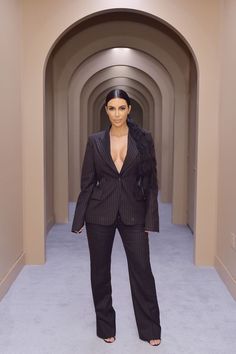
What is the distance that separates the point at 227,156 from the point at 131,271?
2.14 meters

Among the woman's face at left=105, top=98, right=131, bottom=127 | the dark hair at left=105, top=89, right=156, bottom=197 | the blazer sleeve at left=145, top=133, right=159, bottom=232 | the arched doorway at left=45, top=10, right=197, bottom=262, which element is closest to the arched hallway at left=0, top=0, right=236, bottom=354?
the arched doorway at left=45, top=10, right=197, bottom=262

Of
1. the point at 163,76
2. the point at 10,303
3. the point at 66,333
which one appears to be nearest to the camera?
the point at 66,333

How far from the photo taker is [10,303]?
14.4 ft

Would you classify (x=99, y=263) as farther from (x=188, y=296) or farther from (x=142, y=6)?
(x=142, y=6)

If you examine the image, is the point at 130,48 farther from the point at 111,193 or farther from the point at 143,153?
the point at 111,193

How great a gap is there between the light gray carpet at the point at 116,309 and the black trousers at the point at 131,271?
210 millimetres

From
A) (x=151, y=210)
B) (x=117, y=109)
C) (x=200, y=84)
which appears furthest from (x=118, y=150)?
(x=200, y=84)

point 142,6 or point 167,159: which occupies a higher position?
point 142,6

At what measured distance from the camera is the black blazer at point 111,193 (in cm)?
335

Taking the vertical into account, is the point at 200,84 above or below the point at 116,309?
above

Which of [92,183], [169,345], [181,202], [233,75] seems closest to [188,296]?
[169,345]

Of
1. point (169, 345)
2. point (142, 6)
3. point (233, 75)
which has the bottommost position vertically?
point (169, 345)

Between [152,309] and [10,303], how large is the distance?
1.54 meters

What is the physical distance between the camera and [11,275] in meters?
4.92
